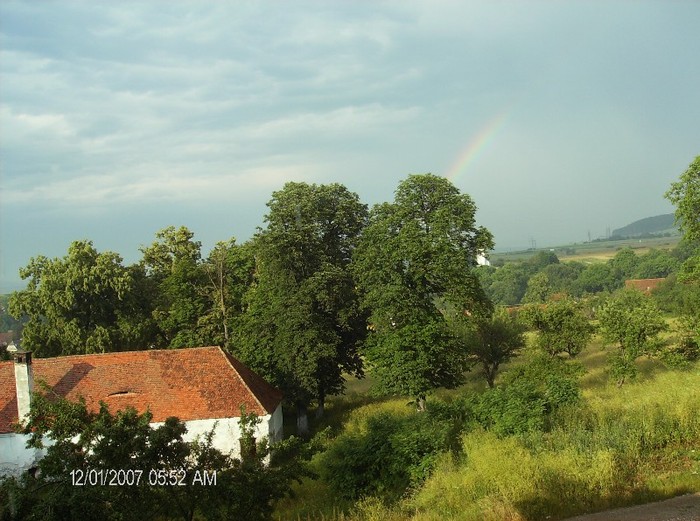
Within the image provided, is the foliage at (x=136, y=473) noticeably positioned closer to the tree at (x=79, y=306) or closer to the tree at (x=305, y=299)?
the tree at (x=305, y=299)

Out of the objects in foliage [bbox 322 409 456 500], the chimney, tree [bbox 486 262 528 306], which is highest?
the chimney

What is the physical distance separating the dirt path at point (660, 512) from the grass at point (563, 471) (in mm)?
314

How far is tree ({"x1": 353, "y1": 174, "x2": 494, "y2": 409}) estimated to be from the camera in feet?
85.0

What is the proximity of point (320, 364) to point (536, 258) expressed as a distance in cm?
18146

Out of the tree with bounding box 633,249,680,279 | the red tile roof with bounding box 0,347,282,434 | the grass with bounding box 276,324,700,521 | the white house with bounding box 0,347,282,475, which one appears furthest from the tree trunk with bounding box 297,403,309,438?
the tree with bounding box 633,249,680,279

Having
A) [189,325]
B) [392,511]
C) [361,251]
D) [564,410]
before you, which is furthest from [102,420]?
[189,325]

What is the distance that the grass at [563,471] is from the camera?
10.7 m

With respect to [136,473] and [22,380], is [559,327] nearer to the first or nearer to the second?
[22,380]

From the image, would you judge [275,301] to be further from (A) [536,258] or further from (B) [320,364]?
(A) [536,258]

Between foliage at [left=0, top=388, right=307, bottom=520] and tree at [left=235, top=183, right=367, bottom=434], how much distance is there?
17.7 metres

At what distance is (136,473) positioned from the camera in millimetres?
9445

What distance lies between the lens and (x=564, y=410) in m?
15.8

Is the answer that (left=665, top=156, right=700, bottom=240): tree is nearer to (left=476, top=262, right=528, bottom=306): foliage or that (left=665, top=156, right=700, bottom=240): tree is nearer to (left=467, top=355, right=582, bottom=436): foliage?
(left=467, top=355, right=582, bottom=436): foliage

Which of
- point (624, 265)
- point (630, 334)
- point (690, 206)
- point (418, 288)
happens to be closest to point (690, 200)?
point (690, 206)
